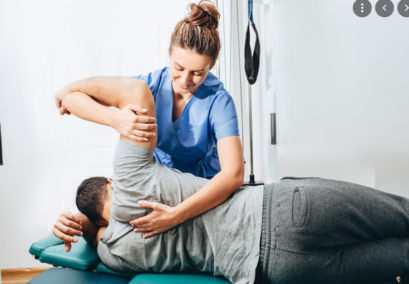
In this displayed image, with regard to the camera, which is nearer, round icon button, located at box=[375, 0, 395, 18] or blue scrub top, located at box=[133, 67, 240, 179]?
→ blue scrub top, located at box=[133, 67, 240, 179]

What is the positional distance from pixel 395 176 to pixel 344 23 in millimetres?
1056

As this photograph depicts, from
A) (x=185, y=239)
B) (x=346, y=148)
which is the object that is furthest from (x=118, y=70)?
(x=346, y=148)

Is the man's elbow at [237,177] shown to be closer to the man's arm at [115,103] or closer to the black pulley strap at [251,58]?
the man's arm at [115,103]

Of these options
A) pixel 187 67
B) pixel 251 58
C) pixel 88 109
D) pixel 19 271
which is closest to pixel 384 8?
pixel 251 58

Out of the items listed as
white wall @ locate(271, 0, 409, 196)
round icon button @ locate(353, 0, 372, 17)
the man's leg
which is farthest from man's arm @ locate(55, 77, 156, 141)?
round icon button @ locate(353, 0, 372, 17)

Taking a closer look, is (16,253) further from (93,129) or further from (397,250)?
(397,250)

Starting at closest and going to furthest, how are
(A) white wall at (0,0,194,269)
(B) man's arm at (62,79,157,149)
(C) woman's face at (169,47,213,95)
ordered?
(B) man's arm at (62,79,157,149)
(C) woman's face at (169,47,213,95)
(A) white wall at (0,0,194,269)

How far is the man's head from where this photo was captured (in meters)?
1.08

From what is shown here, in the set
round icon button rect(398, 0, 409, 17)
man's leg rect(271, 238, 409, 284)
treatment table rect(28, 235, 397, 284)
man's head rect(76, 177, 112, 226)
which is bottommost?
treatment table rect(28, 235, 397, 284)

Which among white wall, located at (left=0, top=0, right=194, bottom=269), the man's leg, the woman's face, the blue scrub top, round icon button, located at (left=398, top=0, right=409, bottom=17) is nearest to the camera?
the man's leg

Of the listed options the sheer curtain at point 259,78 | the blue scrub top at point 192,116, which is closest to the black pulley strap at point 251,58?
the sheer curtain at point 259,78

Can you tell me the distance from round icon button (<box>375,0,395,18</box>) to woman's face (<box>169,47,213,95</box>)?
134cm

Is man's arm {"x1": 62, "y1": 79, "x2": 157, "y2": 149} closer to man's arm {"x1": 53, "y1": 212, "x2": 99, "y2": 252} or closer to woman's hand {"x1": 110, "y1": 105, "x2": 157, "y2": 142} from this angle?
woman's hand {"x1": 110, "y1": 105, "x2": 157, "y2": 142}

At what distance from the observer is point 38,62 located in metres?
1.94
